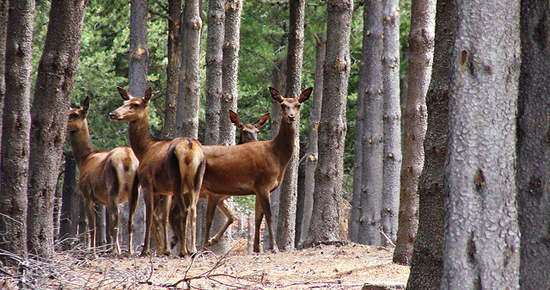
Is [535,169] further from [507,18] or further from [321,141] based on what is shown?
[321,141]

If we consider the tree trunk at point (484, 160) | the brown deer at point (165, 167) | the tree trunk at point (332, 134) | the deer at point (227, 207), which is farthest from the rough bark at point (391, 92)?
the tree trunk at point (484, 160)

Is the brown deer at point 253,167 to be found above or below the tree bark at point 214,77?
below

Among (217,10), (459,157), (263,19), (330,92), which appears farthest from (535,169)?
(263,19)

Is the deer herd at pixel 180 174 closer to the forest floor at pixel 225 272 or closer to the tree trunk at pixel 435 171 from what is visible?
the forest floor at pixel 225 272

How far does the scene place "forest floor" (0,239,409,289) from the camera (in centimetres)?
611

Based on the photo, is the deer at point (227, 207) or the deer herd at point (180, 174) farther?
the deer at point (227, 207)

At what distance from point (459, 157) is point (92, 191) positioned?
386 inches

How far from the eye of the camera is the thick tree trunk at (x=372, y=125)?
1546cm

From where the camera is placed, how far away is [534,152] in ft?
16.8

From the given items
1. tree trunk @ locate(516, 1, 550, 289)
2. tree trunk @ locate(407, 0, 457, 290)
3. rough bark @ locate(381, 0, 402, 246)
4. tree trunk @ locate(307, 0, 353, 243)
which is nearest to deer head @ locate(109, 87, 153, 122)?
tree trunk @ locate(307, 0, 353, 243)

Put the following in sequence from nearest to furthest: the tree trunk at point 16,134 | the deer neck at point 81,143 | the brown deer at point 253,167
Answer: the tree trunk at point 16,134 < the brown deer at point 253,167 < the deer neck at point 81,143

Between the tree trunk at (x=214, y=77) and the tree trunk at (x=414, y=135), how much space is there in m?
5.77

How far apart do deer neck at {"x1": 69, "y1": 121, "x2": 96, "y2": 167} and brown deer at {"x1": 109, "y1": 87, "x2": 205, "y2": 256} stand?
1.79m

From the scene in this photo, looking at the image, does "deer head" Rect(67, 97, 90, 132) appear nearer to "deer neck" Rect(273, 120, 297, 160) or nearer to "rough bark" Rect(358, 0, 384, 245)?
"deer neck" Rect(273, 120, 297, 160)
